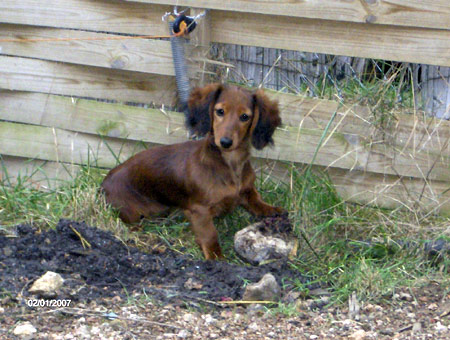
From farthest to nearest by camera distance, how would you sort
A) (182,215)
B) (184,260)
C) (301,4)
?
(182,215) → (301,4) → (184,260)

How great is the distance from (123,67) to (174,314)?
6.51ft

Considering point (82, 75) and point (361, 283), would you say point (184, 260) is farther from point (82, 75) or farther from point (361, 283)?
point (82, 75)

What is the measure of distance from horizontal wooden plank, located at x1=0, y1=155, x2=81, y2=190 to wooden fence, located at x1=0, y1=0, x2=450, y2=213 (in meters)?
0.01

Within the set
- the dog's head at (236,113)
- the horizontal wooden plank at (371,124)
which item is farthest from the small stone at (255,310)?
the horizontal wooden plank at (371,124)

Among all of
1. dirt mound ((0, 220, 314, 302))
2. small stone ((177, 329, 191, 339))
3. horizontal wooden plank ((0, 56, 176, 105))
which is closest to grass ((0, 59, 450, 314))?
dirt mound ((0, 220, 314, 302))

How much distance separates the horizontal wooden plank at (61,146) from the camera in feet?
16.4

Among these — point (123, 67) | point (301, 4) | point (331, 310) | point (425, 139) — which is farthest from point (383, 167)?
point (123, 67)

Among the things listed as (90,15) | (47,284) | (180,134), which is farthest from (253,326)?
(90,15)

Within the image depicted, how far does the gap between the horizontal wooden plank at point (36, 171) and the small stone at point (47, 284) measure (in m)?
1.50

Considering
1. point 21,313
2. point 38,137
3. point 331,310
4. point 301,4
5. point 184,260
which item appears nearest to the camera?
point 21,313

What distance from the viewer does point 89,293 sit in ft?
11.5

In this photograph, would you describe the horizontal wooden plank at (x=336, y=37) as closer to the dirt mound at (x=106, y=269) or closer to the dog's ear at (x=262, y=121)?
the dog's ear at (x=262, y=121)

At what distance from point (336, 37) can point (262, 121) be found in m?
0.77

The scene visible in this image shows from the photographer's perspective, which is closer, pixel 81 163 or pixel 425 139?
pixel 425 139
